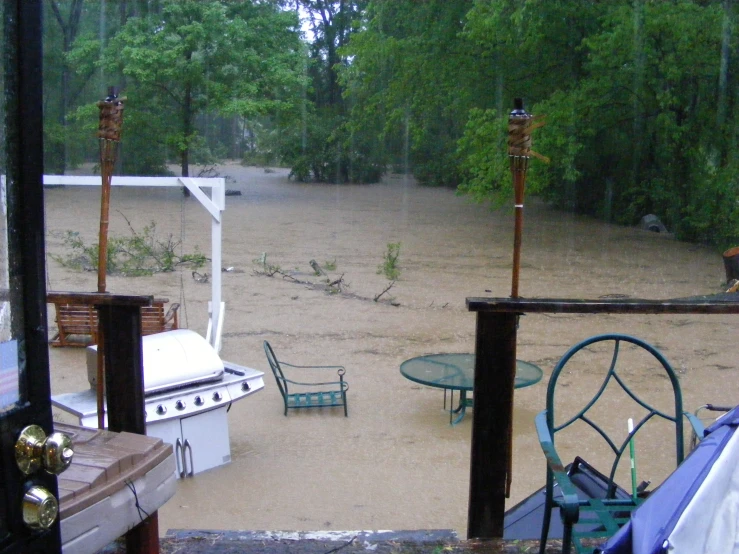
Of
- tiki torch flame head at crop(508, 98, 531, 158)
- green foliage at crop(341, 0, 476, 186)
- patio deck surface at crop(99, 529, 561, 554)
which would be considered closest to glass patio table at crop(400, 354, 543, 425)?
patio deck surface at crop(99, 529, 561, 554)

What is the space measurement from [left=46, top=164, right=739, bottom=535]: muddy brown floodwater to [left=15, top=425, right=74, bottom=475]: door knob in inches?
162

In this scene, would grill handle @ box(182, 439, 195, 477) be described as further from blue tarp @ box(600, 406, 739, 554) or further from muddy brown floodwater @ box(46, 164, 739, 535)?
blue tarp @ box(600, 406, 739, 554)

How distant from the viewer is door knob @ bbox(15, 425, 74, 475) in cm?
130

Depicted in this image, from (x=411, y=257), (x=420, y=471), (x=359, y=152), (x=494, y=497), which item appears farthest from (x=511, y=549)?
(x=359, y=152)

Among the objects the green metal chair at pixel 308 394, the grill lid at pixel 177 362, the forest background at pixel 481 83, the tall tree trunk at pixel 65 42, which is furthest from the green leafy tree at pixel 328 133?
the grill lid at pixel 177 362

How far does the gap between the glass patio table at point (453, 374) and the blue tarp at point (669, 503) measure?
540cm

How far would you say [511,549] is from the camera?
2.60m

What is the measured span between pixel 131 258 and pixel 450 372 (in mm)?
9182

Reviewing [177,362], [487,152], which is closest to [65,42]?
[487,152]

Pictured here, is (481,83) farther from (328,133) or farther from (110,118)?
(328,133)

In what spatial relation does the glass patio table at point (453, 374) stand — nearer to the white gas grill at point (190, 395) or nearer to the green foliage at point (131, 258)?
the white gas grill at point (190, 395)

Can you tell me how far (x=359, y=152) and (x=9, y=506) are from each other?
35.6 m

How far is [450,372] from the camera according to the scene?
783cm

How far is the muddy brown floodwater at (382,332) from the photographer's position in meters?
5.97
